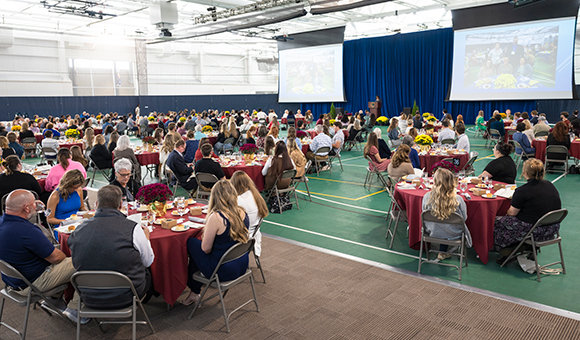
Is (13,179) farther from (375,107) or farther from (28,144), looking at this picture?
(375,107)

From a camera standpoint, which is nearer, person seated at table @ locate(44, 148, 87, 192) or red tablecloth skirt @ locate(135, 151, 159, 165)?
person seated at table @ locate(44, 148, 87, 192)

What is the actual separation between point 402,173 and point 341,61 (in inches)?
762

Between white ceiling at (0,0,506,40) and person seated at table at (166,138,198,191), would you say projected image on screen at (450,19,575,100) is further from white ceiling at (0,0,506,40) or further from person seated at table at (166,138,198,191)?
person seated at table at (166,138,198,191)

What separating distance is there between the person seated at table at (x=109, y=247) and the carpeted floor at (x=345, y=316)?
616 millimetres

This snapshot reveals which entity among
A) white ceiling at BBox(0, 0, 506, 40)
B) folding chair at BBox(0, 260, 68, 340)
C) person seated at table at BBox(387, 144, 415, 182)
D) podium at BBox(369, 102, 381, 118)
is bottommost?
folding chair at BBox(0, 260, 68, 340)

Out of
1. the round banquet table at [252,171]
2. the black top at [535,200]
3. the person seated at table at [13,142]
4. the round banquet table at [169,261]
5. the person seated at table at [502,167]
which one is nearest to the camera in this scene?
the round banquet table at [169,261]

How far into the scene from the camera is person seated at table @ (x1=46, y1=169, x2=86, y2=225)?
4.43 metres

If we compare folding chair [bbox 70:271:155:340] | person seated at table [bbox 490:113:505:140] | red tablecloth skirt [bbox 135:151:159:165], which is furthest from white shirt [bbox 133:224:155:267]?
person seated at table [bbox 490:113:505:140]

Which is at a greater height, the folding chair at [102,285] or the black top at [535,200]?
the black top at [535,200]

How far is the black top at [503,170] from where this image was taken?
605 centimetres

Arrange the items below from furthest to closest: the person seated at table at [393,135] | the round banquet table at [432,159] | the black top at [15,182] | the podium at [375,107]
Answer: the podium at [375,107] < the person seated at table at [393,135] < the round banquet table at [432,159] < the black top at [15,182]

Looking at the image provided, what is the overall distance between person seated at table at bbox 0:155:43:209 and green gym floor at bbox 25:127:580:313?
3350mm

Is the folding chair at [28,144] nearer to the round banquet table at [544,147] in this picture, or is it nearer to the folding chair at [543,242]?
the folding chair at [543,242]

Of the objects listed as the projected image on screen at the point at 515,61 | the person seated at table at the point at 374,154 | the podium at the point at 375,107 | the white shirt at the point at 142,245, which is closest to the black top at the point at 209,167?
the person seated at table at the point at 374,154
